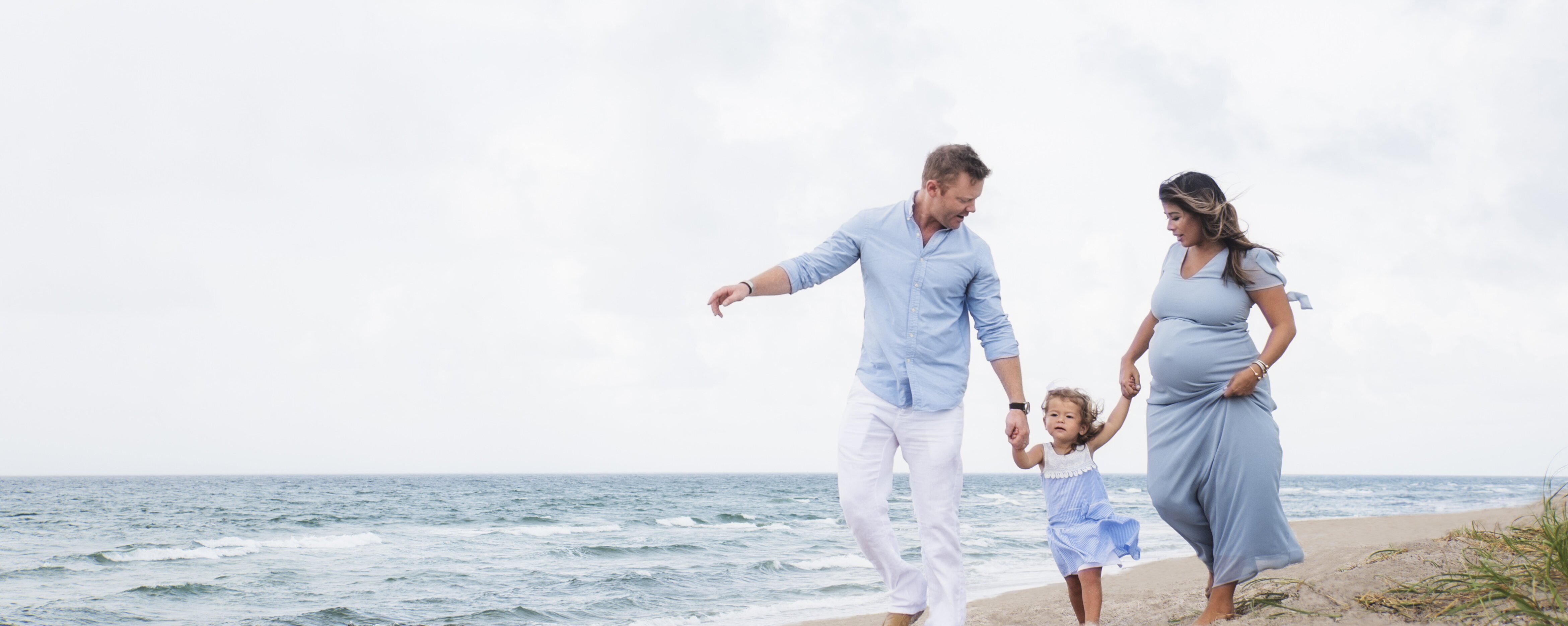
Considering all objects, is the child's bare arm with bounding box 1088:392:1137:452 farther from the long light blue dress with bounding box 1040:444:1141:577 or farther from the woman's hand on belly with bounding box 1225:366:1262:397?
the woman's hand on belly with bounding box 1225:366:1262:397

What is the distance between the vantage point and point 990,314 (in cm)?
354

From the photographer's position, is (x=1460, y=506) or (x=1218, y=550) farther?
(x=1460, y=506)

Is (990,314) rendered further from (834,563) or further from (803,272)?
(834,563)

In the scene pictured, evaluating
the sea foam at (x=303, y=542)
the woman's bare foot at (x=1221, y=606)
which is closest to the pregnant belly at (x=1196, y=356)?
the woman's bare foot at (x=1221, y=606)

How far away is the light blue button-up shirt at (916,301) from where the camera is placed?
3.39 meters

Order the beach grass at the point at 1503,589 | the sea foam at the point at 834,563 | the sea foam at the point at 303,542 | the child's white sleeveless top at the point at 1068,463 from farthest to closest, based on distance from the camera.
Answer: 1. the sea foam at the point at 303,542
2. the sea foam at the point at 834,563
3. the child's white sleeveless top at the point at 1068,463
4. the beach grass at the point at 1503,589

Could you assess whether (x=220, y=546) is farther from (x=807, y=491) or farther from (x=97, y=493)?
(x=97, y=493)

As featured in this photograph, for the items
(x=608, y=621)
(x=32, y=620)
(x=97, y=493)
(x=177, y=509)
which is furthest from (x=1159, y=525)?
(x=97, y=493)

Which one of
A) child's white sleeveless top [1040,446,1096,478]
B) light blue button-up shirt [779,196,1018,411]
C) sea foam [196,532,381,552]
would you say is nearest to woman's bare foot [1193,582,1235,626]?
child's white sleeveless top [1040,446,1096,478]

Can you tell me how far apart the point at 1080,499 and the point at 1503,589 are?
4.70 ft

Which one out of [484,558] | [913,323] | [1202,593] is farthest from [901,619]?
[484,558]

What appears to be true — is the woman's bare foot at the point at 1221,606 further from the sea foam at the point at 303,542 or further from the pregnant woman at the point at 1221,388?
the sea foam at the point at 303,542

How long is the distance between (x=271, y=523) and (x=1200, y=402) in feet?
85.6

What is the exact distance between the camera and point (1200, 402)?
3.47 meters
